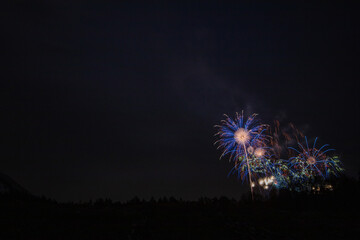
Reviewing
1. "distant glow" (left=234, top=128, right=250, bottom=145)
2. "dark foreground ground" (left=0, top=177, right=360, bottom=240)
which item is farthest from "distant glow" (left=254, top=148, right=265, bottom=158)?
"dark foreground ground" (left=0, top=177, right=360, bottom=240)

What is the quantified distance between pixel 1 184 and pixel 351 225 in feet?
97.8

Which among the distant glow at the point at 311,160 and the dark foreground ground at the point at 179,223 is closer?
the dark foreground ground at the point at 179,223

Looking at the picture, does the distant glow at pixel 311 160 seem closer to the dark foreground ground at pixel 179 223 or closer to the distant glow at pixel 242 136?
the distant glow at pixel 242 136

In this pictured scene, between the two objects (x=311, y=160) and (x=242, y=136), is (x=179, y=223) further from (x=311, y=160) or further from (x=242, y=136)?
(x=311, y=160)

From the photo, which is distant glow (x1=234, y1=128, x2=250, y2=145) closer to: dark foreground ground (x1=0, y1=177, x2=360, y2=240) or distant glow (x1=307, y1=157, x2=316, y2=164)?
distant glow (x1=307, y1=157, x2=316, y2=164)

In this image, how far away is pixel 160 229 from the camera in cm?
1137

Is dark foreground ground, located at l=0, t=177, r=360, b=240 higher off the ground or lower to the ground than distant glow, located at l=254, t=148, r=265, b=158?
lower

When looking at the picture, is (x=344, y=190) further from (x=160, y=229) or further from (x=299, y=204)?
(x=160, y=229)

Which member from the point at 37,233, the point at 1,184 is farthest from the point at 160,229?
the point at 1,184

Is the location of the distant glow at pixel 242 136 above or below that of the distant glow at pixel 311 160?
above

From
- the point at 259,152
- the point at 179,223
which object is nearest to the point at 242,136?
the point at 259,152

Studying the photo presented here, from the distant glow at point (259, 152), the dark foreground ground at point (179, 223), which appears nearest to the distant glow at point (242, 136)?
the distant glow at point (259, 152)

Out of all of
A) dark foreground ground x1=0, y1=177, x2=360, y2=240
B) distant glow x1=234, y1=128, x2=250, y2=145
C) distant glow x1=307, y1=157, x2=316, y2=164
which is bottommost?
dark foreground ground x1=0, y1=177, x2=360, y2=240

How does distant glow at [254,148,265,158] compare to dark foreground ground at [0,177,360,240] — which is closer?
dark foreground ground at [0,177,360,240]
